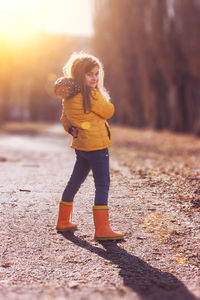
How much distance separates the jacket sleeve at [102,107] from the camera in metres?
3.21

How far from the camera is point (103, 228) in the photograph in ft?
10.8

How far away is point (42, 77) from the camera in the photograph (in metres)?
48.4

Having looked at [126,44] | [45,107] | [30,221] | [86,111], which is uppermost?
[126,44]

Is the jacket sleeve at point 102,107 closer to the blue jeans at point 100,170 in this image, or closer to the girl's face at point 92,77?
the girl's face at point 92,77

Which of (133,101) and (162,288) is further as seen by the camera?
(133,101)

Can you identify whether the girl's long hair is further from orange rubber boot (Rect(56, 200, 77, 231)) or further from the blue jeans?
orange rubber boot (Rect(56, 200, 77, 231))

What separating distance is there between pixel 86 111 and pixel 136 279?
53.9 inches

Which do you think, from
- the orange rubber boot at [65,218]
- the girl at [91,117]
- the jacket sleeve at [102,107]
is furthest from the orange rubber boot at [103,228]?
→ the jacket sleeve at [102,107]

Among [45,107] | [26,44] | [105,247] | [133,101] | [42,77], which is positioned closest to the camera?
[105,247]

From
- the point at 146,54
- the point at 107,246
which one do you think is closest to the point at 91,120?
the point at 107,246

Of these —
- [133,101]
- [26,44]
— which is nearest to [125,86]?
[133,101]

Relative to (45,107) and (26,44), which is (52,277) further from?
(45,107)

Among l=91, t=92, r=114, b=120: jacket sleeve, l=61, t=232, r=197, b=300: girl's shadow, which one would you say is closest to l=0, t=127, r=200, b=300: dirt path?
l=61, t=232, r=197, b=300: girl's shadow

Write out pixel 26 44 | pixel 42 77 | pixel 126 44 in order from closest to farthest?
pixel 126 44, pixel 26 44, pixel 42 77
